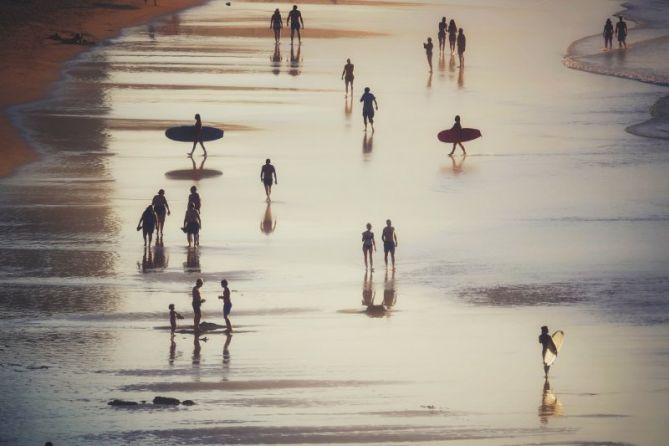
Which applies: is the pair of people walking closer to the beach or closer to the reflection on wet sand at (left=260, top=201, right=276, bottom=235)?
the beach

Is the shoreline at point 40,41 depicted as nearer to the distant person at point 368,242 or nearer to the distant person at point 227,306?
the distant person at point 368,242

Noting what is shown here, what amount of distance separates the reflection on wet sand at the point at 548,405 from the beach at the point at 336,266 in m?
0.05

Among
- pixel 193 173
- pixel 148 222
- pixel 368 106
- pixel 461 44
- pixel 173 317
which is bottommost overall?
pixel 173 317

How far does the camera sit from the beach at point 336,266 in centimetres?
2197

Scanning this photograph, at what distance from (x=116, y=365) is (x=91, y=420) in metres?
2.65

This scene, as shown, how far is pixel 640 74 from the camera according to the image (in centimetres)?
6575

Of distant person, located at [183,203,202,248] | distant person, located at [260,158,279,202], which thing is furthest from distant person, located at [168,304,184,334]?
distant person, located at [260,158,279,202]

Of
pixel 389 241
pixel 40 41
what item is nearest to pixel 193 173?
pixel 389 241

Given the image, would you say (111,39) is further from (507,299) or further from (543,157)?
(507,299)

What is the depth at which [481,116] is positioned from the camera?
5234 cm

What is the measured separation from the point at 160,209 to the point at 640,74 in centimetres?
3746

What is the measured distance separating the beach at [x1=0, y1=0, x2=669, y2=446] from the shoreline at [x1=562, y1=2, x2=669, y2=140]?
1.18 m

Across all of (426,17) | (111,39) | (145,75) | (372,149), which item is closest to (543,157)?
(372,149)

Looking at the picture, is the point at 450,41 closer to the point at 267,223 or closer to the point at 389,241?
the point at 267,223
